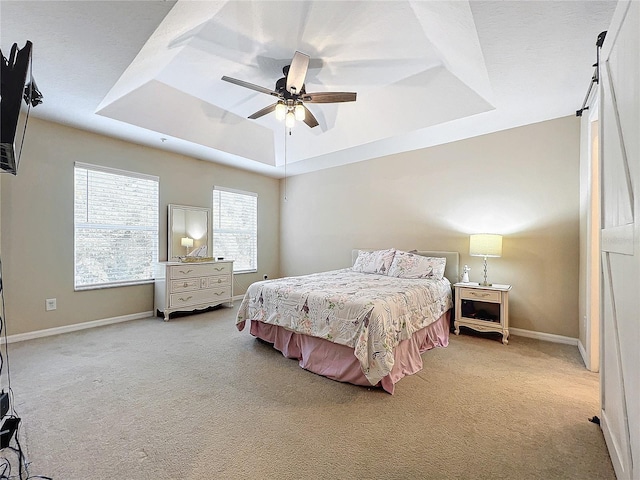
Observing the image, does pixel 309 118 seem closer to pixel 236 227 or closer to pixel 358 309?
pixel 358 309

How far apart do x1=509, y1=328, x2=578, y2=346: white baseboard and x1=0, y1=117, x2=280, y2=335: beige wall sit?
5.25 metres

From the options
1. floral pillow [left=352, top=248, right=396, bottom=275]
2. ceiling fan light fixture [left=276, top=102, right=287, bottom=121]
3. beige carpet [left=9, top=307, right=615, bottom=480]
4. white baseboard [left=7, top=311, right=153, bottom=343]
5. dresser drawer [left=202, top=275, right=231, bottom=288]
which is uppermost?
ceiling fan light fixture [left=276, top=102, right=287, bottom=121]

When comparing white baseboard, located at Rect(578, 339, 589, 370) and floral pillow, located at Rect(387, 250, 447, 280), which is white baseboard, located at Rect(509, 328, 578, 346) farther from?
floral pillow, located at Rect(387, 250, 447, 280)

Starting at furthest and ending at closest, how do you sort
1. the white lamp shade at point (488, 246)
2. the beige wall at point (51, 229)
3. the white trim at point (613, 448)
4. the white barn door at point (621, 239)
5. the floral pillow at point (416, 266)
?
the floral pillow at point (416, 266) < the white lamp shade at point (488, 246) < the beige wall at point (51, 229) < the white trim at point (613, 448) < the white barn door at point (621, 239)

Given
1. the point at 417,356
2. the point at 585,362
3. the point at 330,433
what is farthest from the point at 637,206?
the point at 585,362

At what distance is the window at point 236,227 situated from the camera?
18.3ft

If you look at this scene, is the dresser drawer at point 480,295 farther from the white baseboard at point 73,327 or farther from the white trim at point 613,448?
the white baseboard at point 73,327

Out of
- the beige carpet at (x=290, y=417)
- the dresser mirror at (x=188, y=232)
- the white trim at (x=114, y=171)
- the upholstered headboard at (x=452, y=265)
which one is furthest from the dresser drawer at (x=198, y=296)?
the upholstered headboard at (x=452, y=265)

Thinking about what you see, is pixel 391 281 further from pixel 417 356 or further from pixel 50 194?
pixel 50 194

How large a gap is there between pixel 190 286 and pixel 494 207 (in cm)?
457

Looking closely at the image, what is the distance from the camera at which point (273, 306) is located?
310cm

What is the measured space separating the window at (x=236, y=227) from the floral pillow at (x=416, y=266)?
124 inches

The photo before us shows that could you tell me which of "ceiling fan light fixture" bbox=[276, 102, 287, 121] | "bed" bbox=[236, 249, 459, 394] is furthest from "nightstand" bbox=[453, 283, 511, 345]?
"ceiling fan light fixture" bbox=[276, 102, 287, 121]

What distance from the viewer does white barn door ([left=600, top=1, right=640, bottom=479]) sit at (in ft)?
4.16
